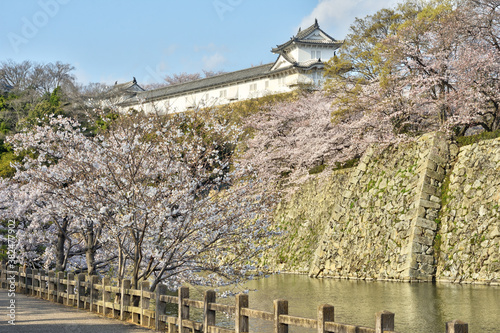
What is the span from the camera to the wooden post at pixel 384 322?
591cm

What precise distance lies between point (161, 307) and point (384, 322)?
16.7 feet

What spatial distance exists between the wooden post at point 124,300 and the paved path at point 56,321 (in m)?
0.20

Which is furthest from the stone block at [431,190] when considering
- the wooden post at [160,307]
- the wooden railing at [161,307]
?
the wooden post at [160,307]

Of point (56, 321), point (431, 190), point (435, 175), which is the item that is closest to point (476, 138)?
point (435, 175)

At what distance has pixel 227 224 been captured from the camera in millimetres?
10586

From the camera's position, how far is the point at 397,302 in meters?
15.5

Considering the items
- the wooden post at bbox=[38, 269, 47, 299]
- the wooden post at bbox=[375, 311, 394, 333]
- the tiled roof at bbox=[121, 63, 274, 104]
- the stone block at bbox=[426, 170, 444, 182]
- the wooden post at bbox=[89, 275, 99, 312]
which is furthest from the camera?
the tiled roof at bbox=[121, 63, 274, 104]

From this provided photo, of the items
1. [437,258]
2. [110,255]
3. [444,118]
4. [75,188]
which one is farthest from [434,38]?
[75,188]

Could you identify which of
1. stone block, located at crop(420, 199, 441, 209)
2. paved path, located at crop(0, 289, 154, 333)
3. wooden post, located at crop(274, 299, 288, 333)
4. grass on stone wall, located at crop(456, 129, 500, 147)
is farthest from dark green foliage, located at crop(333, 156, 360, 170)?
wooden post, located at crop(274, 299, 288, 333)

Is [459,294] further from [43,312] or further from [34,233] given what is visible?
[34,233]

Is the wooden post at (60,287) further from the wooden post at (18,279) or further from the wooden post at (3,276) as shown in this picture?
the wooden post at (3,276)

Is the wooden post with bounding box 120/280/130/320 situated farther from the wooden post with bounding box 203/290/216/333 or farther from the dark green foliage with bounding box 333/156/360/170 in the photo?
the dark green foliage with bounding box 333/156/360/170

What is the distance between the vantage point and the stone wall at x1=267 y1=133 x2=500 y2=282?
1914 centimetres

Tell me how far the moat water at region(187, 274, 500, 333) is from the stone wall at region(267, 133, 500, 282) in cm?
103
